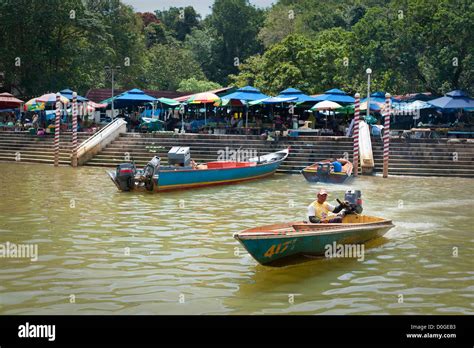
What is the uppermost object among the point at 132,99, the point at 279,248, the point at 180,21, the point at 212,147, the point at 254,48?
the point at 180,21

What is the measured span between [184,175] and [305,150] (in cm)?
817

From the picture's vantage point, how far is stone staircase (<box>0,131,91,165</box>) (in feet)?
100

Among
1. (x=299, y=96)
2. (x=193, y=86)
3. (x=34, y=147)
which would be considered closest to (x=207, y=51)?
(x=193, y=86)

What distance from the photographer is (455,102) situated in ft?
96.0

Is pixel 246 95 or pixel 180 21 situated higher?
pixel 180 21

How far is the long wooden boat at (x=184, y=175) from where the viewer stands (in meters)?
20.0

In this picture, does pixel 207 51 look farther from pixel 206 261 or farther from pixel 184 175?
pixel 206 261

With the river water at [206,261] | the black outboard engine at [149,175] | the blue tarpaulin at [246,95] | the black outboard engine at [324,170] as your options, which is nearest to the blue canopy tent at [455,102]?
the blue tarpaulin at [246,95]

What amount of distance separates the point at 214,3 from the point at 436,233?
59325mm

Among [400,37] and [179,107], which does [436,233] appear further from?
[179,107]

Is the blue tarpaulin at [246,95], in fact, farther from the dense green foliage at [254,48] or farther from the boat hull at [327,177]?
the boat hull at [327,177]

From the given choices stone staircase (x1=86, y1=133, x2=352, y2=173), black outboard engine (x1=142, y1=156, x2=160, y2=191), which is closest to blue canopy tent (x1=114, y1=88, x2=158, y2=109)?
stone staircase (x1=86, y1=133, x2=352, y2=173)

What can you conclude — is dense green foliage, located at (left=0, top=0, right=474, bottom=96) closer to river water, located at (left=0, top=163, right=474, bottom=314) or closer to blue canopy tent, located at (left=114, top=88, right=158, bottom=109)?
blue canopy tent, located at (left=114, top=88, right=158, bottom=109)

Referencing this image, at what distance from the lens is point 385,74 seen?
112 feet
